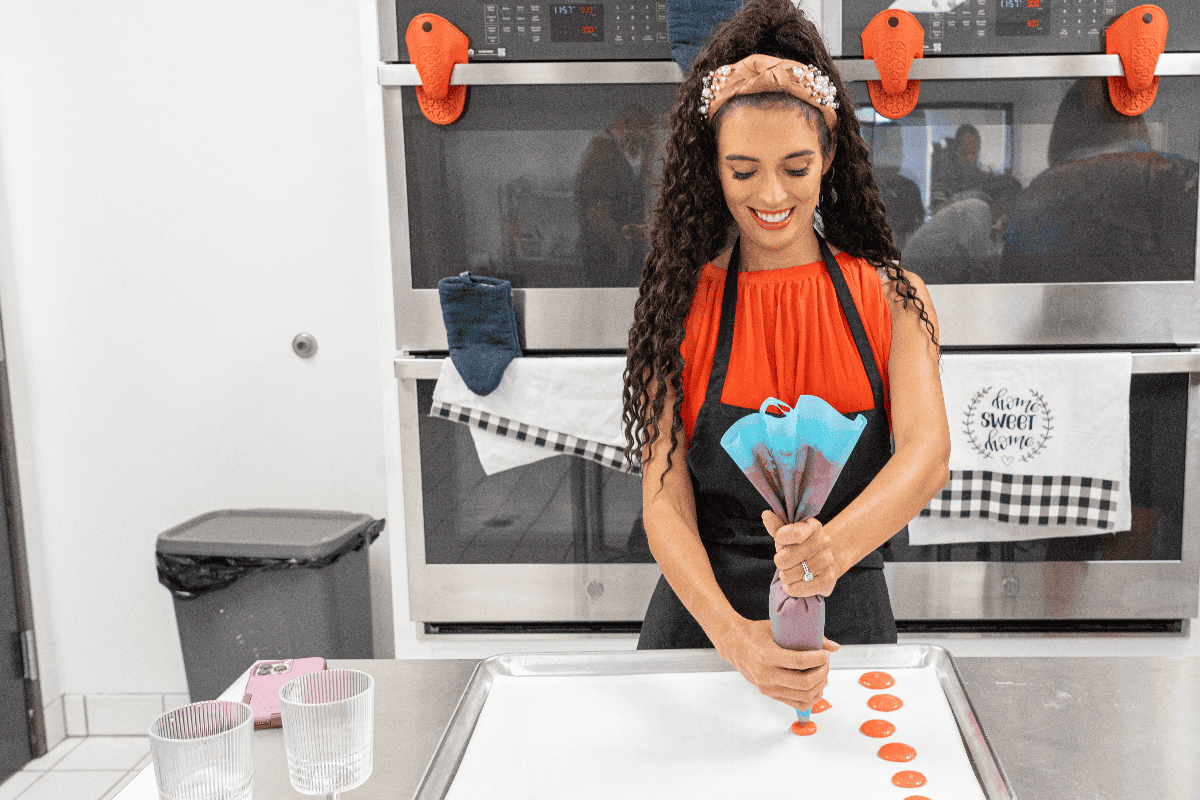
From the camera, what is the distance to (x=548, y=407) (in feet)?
5.46

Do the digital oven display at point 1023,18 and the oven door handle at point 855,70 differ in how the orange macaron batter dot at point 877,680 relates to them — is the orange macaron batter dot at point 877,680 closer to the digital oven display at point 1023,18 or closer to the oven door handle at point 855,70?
the oven door handle at point 855,70

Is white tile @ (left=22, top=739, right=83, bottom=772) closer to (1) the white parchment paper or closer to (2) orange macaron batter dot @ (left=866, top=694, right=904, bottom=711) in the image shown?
(1) the white parchment paper

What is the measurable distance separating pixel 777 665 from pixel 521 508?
0.94m

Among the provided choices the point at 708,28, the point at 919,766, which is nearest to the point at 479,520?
the point at 708,28

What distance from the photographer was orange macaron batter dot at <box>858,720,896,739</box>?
0.83 meters

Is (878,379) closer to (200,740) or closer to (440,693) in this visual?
(440,693)

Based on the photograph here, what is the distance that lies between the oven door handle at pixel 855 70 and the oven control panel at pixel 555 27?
0.02 metres

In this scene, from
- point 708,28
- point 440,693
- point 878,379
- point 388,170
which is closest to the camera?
point 440,693

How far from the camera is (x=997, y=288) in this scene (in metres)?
1.62

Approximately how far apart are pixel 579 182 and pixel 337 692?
1095mm

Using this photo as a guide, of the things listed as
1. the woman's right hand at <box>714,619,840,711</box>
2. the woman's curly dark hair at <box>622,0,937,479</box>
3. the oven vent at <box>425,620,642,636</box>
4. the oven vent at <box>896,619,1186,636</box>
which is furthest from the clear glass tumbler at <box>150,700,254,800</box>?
the oven vent at <box>896,619,1186,636</box>

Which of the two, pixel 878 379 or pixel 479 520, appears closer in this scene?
pixel 878 379

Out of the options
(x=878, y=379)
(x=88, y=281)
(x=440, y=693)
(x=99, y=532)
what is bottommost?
(x=99, y=532)

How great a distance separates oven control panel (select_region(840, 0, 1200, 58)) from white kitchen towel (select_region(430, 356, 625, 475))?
28.5 inches
